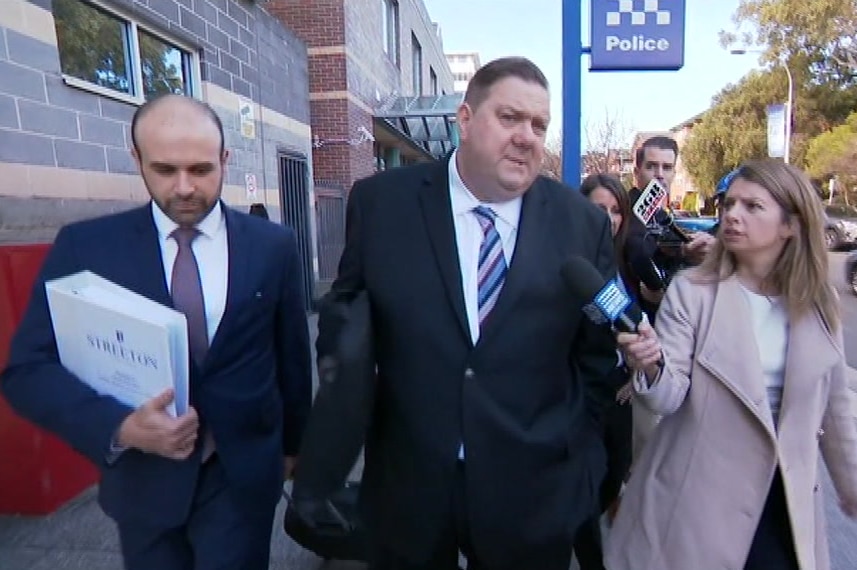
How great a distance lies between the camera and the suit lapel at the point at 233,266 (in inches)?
64.9

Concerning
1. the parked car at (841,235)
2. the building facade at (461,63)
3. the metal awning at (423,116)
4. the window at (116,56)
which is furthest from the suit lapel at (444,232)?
the building facade at (461,63)

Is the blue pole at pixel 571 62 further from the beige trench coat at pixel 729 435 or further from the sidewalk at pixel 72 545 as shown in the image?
the sidewalk at pixel 72 545

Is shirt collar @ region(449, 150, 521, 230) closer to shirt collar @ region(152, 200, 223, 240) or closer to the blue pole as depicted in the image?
shirt collar @ region(152, 200, 223, 240)

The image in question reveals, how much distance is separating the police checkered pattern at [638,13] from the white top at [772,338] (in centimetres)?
311

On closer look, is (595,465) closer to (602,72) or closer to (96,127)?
(602,72)

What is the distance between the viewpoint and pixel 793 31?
89.0ft

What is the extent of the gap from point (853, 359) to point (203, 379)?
7706mm

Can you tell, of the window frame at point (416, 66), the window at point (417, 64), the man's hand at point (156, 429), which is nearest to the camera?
the man's hand at point (156, 429)

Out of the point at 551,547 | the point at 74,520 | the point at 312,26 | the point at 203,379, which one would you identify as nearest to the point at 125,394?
the point at 203,379

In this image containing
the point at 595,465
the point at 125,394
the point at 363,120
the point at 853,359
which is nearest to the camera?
the point at 125,394

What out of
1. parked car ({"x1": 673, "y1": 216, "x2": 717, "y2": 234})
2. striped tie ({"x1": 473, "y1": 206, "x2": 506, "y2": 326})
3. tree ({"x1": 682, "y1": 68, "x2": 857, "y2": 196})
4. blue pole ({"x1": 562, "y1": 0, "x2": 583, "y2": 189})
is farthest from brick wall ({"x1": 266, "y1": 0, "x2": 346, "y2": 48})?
tree ({"x1": 682, "y1": 68, "x2": 857, "y2": 196})

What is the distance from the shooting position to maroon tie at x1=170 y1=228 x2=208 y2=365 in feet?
5.34

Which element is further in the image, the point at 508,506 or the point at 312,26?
the point at 312,26

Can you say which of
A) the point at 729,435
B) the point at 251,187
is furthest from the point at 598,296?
the point at 251,187
